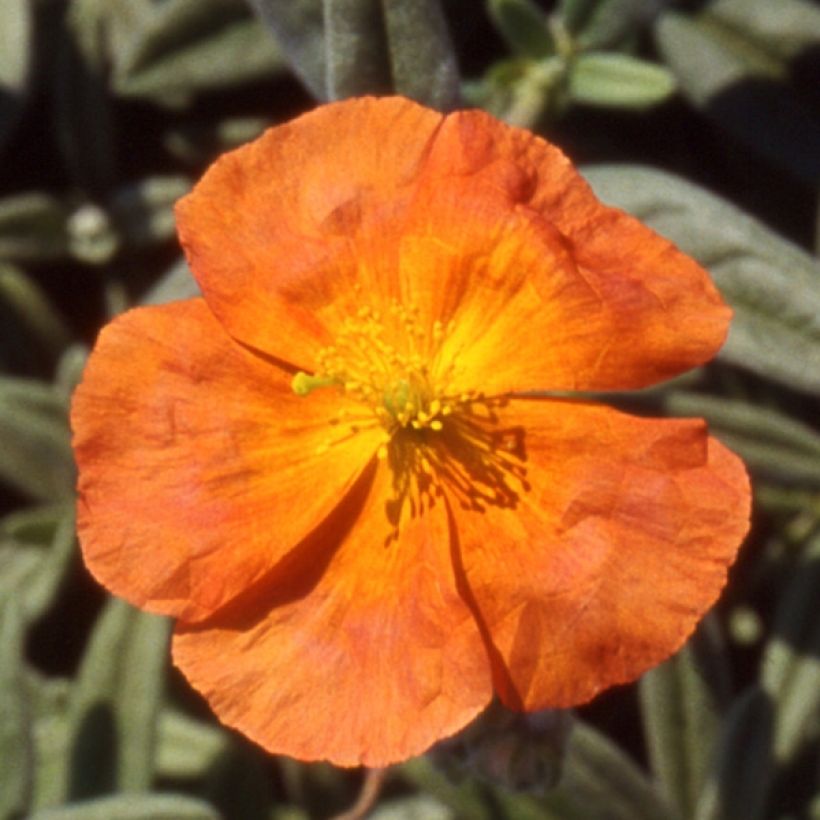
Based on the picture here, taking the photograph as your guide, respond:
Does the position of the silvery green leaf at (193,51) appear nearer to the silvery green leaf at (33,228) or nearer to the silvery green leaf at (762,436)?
the silvery green leaf at (33,228)

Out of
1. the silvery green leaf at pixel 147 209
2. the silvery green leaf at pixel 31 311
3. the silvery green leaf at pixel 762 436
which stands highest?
the silvery green leaf at pixel 147 209

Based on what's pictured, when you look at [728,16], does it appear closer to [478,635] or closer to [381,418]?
[381,418]

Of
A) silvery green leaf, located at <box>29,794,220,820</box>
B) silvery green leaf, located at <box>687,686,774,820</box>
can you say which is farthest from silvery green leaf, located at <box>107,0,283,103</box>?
silvery green leaf, located at <box>687,686,774,820</box>

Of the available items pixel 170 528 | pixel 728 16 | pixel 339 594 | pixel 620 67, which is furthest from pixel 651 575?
pixel 728 16

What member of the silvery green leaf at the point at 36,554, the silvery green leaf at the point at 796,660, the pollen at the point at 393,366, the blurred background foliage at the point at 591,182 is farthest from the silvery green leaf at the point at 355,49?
the silvery green leaf at the point at 796,660

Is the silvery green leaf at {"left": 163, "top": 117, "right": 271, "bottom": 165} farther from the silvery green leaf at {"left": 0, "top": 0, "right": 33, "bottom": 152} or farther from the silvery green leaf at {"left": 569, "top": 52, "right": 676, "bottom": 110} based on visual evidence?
the silvery green leaf at {"left": 569, "top": 52, "right": 676, "bottom": 110}

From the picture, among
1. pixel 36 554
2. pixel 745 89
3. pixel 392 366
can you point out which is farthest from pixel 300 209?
pixel 36 554

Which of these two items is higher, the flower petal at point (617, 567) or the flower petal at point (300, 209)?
the flower petal at point (300, 209)
